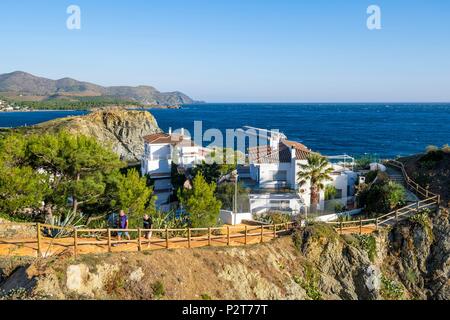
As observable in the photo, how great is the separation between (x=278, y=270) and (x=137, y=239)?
272 inches

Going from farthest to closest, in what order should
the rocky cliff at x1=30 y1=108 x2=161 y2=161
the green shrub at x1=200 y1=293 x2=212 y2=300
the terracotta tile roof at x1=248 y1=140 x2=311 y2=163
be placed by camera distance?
the rocky cliff at x1=30 y1=108 x2=161 y2=161 → the terracotta tile roof at x1=248 y1=140 x2=311 y2=163 → the green shrub at x1=200 y1=293 x2=212 y2=300

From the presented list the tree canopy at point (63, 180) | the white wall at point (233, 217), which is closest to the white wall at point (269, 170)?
the white wall at point (233, 217)

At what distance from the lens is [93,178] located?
25250mm

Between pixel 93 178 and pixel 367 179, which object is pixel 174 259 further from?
pixel 367 179

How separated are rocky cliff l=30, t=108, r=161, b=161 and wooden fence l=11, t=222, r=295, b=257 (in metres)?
70.5

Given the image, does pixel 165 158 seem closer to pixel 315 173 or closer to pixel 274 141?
pixel 274 141

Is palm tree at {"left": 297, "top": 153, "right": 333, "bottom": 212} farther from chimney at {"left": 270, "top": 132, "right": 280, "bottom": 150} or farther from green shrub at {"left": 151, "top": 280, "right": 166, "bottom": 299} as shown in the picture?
green shrub at {"left": 151, "top": 280, "right": 166, "bottom": 299}

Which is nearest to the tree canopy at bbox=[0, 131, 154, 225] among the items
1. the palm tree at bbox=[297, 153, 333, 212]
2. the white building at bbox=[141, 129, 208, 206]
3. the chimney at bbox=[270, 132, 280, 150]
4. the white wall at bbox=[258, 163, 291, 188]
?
the white wall at bbox=[258, 163, 291, 188]

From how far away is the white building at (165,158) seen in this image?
42.9 metres

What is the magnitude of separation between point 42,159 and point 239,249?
43.3ft

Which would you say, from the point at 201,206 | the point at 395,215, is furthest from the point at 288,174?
the point at 201,206

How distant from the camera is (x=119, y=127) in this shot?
9950 cm

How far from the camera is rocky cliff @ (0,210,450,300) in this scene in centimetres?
1481

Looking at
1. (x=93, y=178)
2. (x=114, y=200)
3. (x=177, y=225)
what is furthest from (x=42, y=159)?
(x=177, y=225)
